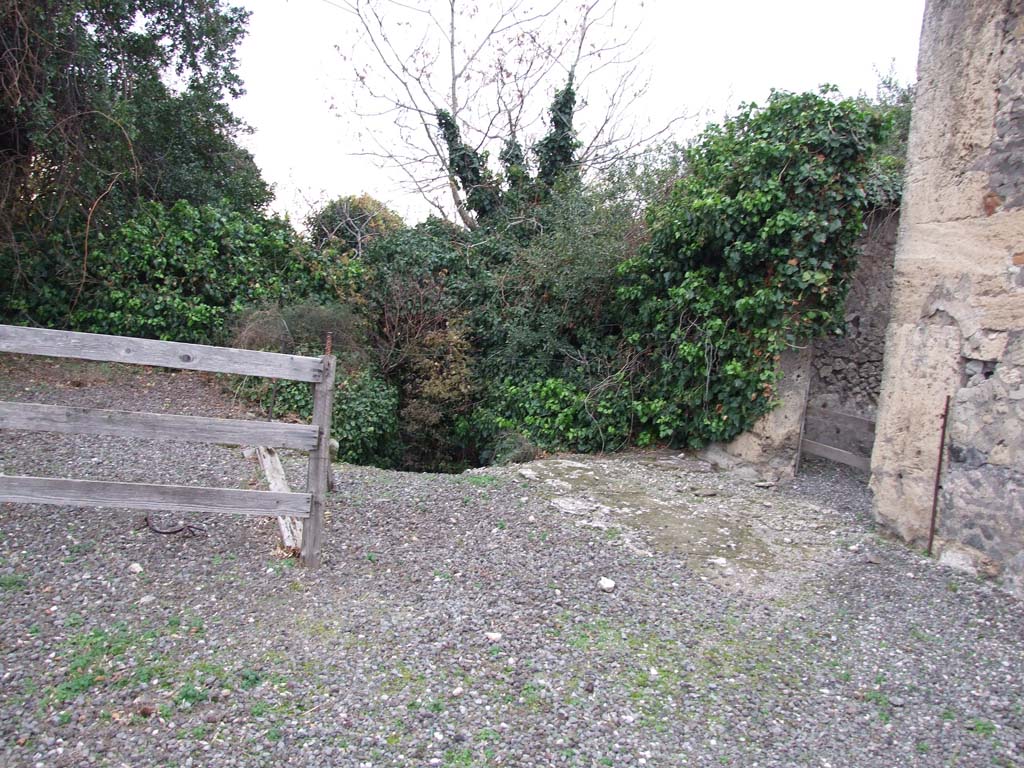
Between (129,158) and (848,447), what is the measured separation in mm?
10227

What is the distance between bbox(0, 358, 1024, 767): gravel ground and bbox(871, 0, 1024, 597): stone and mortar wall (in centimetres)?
43

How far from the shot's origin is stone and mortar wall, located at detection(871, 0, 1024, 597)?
4637 millimetres

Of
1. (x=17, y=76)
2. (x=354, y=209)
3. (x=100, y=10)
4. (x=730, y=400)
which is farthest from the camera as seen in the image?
(x=354, y=209)

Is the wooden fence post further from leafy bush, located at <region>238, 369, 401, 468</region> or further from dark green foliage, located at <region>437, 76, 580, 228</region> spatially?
dark green foliage, located at <region>437, 76, 580, 228</region>

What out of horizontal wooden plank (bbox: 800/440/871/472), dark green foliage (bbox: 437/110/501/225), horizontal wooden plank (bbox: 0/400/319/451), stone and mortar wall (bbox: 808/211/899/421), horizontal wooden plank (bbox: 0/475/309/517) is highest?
dark green foliage (bbox: 437/110/501/225)

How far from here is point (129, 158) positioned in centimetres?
1024

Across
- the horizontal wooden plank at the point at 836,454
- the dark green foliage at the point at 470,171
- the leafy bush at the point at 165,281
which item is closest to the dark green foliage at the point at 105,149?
the leafy bush at the point at 165,281

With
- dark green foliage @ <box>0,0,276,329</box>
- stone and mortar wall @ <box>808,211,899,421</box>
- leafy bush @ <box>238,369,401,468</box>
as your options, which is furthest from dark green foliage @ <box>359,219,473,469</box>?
stone and mortar wall @ <box>808,211,899,421</box>

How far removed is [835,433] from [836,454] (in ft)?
4.74

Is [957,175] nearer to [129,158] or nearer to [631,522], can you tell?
[631,522]

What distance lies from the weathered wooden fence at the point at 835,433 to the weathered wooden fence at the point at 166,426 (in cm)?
541

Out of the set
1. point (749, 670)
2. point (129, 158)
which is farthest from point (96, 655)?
point (129, 158)

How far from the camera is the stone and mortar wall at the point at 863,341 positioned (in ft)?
27.0

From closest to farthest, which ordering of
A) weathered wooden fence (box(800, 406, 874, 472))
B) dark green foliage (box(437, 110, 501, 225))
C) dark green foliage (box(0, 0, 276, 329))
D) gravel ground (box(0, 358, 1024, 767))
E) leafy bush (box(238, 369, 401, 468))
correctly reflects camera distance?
gravel ground (box(0, 358, 1024, 767)) → weathered wooden fence (box(800, 406, 874, 472)) → dark green foliage (box(0, 0, 276, 329)) → leafy bush (box(238, 369, 401, 468)) → dark green foliage (box(437, 110, 501, 225))
